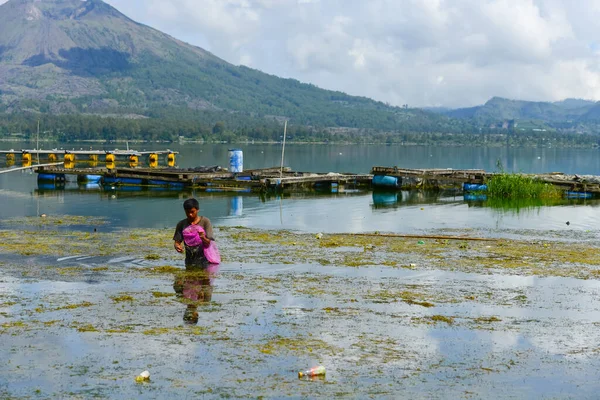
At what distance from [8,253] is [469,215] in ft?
60.8

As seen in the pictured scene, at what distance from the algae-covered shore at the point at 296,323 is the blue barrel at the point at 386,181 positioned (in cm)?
2425

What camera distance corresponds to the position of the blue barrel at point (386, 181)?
4378cm

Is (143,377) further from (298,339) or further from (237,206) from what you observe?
(237,206)

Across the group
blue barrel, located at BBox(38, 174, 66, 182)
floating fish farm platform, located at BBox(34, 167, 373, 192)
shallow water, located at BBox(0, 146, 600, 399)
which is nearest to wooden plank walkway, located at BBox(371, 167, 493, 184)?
floating fish farm platform, located at BBox(34, 167, 373, 192)

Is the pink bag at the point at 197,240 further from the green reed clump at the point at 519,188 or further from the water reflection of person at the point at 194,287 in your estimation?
the green reed clump at the point at 519,188

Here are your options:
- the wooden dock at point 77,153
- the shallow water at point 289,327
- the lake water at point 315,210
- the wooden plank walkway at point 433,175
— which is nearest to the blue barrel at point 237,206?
the lake water at point 315,210

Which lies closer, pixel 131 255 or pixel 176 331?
pixel 176 331

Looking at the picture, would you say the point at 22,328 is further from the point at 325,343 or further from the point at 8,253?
the point at 8,253

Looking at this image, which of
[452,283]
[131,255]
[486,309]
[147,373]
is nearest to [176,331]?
[147,373]

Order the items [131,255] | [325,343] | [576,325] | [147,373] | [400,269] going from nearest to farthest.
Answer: [147,373] < [325,343] < [576,325] < [400,269] < [131,255]

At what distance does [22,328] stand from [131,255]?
7.14 metres

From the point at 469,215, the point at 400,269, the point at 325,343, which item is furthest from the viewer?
the point at 469,215

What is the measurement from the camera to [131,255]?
18.1m

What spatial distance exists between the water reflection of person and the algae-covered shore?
44 mm
